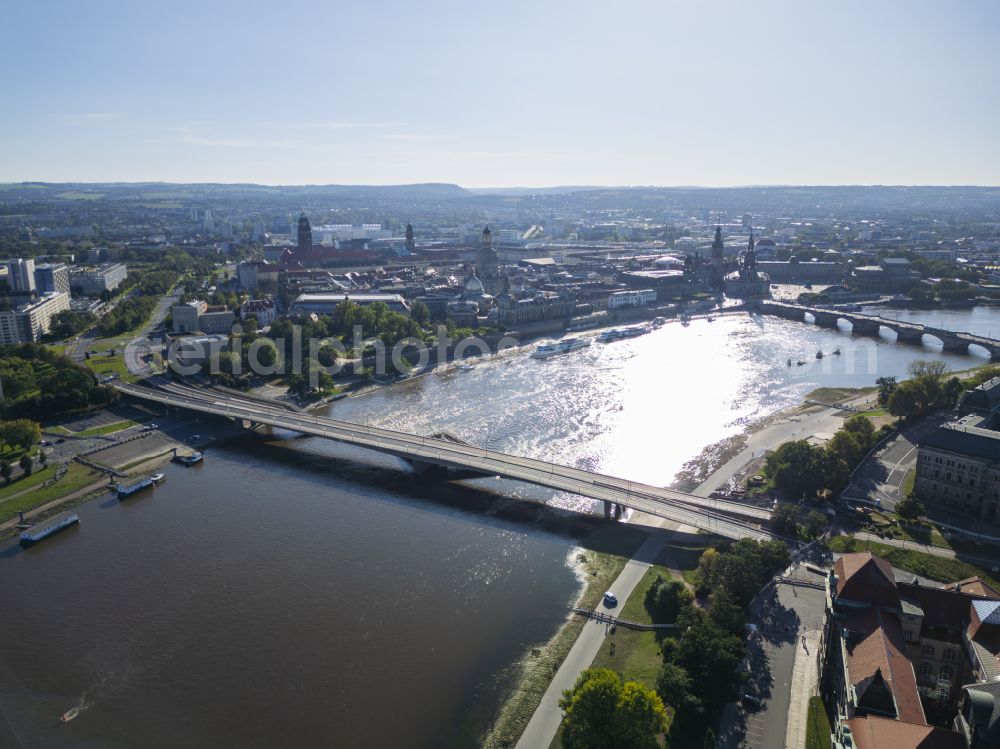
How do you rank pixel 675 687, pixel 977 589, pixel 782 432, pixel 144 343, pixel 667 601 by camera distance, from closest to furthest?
1. pixel 675 687
2. pixel 977 589
3. pixel 667 601
4. pixel 782 432
5. pixel 144 343

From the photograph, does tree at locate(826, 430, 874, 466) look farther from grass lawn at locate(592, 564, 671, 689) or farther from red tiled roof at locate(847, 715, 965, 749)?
red tiled roof at locate(847, 715, 965, 749)

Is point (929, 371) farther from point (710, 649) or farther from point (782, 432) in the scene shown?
point (710, 649)

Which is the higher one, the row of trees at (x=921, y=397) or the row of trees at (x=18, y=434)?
the row of trees at (x=921, y=397)

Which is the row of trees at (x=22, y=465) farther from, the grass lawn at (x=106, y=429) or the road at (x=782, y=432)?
the road at (x=782, y=432)

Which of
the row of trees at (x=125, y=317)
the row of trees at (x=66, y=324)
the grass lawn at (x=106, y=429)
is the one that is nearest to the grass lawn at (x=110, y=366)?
the grass lawn at (x=106, y=429)

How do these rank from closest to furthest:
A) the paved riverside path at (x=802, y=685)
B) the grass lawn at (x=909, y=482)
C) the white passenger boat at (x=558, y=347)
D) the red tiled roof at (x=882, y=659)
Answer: the red tiled roof at (x=882, y=659)
the paved riverside path at (x=802, y=685)
the grass lawn at (x=909, y=482)
the white passenger boat at (x=558, y=347)

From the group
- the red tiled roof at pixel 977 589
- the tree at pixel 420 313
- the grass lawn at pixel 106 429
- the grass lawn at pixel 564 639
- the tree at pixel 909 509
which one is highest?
the tree at pixel 420 313

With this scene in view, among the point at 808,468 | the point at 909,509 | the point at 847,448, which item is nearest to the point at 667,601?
the point at 808,468

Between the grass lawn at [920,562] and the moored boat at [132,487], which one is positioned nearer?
the grass lawn at [920,562]
